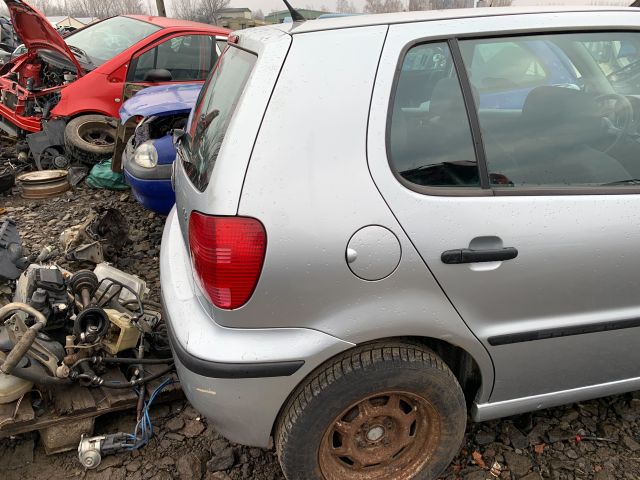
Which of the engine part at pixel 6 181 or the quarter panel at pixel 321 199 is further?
the engine part at pixel 6 181

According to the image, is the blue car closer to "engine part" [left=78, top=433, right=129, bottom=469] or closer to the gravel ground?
the gravel ground

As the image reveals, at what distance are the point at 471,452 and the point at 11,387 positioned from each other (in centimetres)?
211

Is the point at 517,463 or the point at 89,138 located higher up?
the point at 89,138

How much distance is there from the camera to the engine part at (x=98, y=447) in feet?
7.00

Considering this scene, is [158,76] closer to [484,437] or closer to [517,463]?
[484,437]

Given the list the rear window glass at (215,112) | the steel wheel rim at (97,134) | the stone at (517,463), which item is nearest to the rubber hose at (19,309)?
the rear window glass at (215,112)

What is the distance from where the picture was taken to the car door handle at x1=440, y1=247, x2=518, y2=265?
1.59m

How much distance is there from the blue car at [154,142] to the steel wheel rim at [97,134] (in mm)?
1550

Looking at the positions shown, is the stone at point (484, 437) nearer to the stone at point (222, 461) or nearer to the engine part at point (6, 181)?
the stone at point (222, 461)

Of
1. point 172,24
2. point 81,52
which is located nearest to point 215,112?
point 172,24

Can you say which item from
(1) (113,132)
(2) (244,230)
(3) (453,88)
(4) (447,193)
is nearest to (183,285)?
(2) (244,230)

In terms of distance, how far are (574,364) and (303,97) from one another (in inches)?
59.0

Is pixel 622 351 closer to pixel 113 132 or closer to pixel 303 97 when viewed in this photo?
pixel 303 97

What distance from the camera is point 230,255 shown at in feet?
4.94
